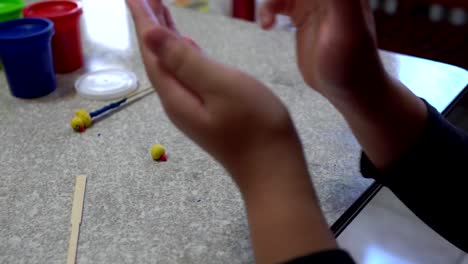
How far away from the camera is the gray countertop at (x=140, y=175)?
51cm

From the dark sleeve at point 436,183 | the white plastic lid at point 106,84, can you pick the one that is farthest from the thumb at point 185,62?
the white plastic lid at point 106,84

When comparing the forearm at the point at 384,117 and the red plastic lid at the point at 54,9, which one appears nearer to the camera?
the forearm at the point at 384,117

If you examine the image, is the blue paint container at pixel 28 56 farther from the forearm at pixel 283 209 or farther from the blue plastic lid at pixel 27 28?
the forearm at pixel 283 209

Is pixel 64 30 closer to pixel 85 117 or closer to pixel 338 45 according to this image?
pixel 85 117

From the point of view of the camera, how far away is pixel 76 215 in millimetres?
542

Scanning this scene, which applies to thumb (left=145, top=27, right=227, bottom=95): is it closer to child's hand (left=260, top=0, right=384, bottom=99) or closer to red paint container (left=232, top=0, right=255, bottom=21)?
child's hand (left=260, top=0, right=384, bottom=99)

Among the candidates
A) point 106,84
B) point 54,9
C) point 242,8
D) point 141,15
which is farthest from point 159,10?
point 242,8

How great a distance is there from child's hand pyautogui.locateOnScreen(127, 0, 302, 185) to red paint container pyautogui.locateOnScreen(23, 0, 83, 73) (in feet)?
1.50

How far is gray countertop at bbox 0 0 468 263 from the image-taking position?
51 cm

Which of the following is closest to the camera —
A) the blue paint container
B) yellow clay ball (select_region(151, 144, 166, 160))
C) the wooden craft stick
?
the wooden craft stick

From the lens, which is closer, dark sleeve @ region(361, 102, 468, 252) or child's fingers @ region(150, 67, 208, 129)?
child's fingers @ region(150, 67, 208, 129)

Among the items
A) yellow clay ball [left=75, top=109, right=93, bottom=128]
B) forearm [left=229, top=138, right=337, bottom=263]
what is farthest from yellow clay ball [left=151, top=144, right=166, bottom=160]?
forearm [left=229, top=138, right=337, bottom=263]

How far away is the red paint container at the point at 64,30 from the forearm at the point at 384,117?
1.57 ft

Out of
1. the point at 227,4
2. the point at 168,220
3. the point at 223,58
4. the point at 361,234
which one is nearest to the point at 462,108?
the point at 227,4
